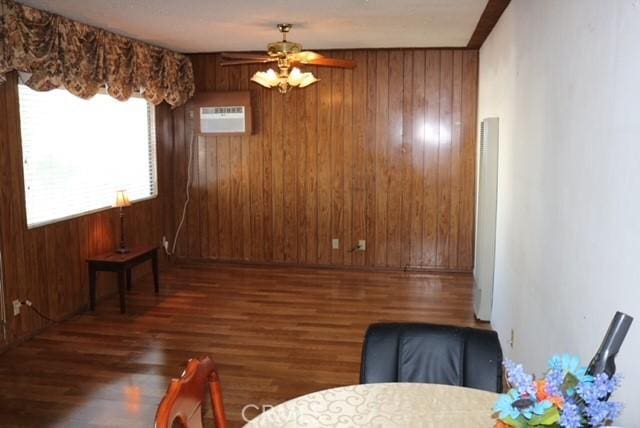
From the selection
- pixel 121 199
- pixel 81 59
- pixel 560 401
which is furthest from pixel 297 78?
pixel 560 401

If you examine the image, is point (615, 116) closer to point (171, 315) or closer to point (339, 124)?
point (171, 315)

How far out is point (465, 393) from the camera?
6.35ft

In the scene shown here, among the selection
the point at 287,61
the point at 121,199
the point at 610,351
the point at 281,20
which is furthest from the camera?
the point at 121,199

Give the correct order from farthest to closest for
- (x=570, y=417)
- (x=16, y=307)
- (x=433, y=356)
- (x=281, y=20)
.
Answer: (x=281, y=20)
(x=16, y=307)
(x=433, y=356)
(x=570, y=417)

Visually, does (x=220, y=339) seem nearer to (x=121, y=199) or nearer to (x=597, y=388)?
(x=121, y=199)

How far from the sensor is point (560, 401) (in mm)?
1100

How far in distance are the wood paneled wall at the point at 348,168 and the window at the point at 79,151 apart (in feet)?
2.74

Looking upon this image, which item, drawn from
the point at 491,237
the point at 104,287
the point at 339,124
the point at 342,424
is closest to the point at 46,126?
the point at 104,287

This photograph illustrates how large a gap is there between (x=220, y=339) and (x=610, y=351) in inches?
142

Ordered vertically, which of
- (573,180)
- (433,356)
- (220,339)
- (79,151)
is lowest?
(220,339)

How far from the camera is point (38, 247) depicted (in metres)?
4.55

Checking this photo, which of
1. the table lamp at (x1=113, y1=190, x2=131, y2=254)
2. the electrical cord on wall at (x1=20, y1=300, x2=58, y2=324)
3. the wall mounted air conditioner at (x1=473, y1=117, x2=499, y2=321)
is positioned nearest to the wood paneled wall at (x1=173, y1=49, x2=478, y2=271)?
the table lamp at (x1=113, y1=190, x2=131, y2=254)

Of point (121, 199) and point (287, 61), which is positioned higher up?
point (287, 61)

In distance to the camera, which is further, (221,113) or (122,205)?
(221,113)
